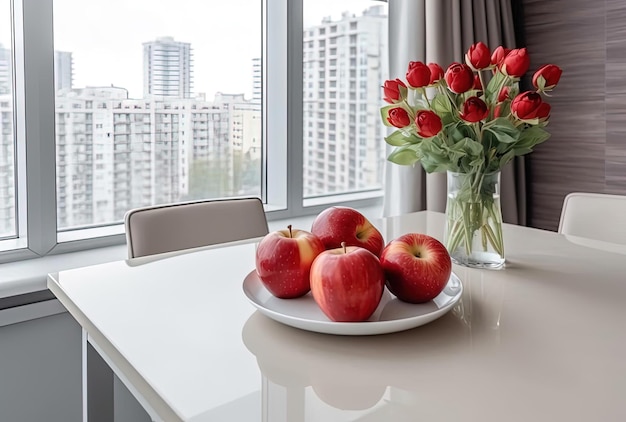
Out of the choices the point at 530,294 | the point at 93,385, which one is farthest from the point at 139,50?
the point at 530,294

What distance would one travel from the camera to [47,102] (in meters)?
1.82

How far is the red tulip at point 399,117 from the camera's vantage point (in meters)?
1.05

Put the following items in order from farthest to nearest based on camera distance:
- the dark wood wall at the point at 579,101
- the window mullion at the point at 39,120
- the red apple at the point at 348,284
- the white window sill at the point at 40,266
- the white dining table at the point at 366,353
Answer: the dark wood wall at the point at 579,101, the window mullion at the point at 39,120, the white window sill at the point at 40,266, the red apple at the point at 348,284, the white dining table at the point at 366,353

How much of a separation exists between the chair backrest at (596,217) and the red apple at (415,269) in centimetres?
99

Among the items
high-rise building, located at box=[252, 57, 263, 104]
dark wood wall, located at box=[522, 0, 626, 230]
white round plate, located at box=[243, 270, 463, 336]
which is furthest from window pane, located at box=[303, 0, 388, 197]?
white round plate, located at box=[243, 270, 463, 336]

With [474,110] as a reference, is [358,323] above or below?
below

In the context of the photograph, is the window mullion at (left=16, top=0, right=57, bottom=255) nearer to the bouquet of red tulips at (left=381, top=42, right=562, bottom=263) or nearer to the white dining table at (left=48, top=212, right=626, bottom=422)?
the white dining table at (left=48, top=212, right=626, bottom=422)

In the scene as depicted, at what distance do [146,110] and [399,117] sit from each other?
130 centimetres

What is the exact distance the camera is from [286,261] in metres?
0.86

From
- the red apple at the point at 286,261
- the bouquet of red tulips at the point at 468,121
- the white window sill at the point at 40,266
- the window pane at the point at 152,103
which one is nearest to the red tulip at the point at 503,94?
the bouquet of red tulips at the point at 468,121

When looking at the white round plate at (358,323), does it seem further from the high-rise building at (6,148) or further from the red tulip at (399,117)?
the high-rise building at (6,148)

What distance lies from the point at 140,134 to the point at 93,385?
117cm

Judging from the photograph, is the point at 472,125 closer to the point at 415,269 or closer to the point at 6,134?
the point at 415,269

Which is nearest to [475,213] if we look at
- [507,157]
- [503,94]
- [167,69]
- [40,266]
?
[507,157]
